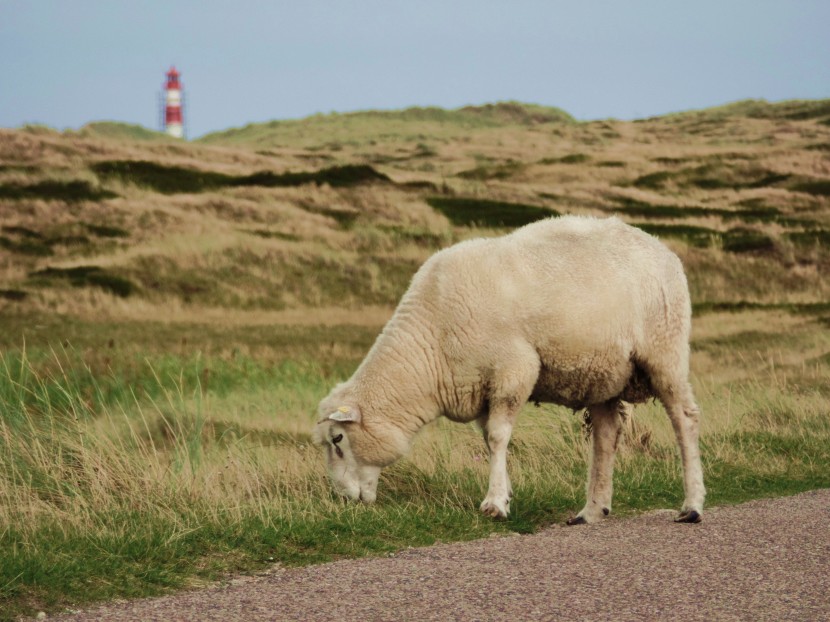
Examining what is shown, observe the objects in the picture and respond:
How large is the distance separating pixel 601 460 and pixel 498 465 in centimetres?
113

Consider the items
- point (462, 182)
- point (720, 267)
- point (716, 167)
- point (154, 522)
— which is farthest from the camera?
point (716, 167)

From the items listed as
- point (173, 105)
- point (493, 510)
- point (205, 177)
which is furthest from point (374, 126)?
point (493, 510)

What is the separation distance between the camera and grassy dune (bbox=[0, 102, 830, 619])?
27.9ft

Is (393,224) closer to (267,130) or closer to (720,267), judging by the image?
(720,267)

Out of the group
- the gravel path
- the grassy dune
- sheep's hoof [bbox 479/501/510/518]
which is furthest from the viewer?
sheep's hoof [bbox 479/501/510/518]

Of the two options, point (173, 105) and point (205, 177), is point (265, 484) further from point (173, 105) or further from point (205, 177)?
point (173, 105)

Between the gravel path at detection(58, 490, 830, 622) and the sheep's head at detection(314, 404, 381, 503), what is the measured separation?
1.63m

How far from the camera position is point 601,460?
9.84 meters

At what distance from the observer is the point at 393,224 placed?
131 ft

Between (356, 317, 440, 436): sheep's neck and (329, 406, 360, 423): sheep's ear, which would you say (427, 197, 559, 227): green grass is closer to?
(356, 317, 440, 436): sheep's neck

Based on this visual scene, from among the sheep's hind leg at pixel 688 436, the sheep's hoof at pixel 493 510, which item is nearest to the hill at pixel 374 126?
the sheep's hind leg at pixel 688 436

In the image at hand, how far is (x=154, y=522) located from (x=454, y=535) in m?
2.20

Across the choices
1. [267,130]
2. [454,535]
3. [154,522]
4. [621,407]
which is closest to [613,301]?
[621,407]

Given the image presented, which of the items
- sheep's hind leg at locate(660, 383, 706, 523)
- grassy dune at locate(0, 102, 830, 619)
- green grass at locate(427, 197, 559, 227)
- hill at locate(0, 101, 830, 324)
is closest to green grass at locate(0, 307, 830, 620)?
grassy dune at locate(0, 102, 830, 619)
